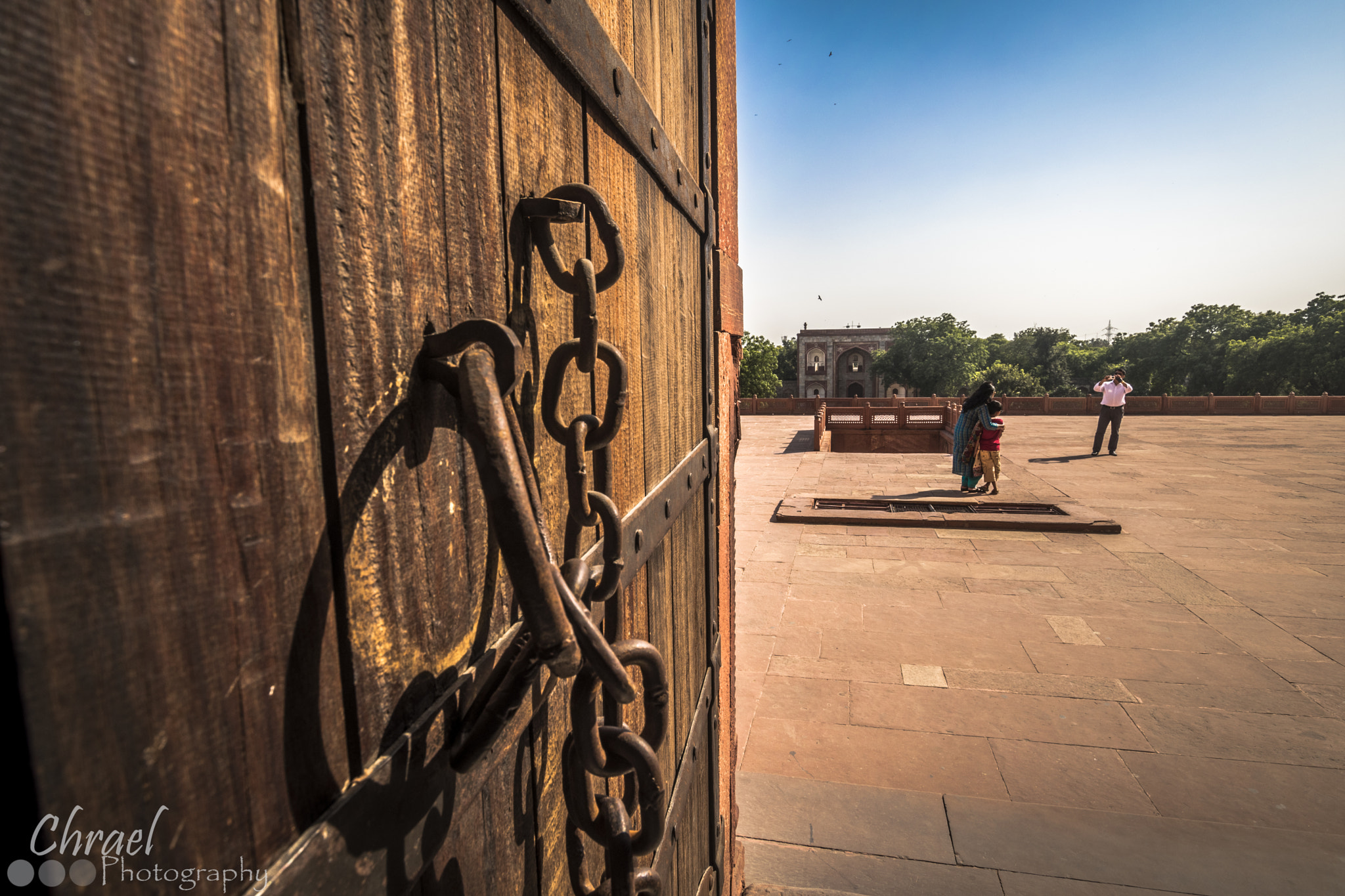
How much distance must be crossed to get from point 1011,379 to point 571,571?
55.1m

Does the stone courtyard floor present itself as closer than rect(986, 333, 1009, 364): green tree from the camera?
Yes

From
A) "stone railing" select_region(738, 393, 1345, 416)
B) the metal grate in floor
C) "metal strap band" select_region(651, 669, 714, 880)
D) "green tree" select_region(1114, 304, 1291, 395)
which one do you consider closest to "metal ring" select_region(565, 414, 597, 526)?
"metal strap band" select_region(651, 669, 714, 880)

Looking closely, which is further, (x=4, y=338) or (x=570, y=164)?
(x=570, y=164)

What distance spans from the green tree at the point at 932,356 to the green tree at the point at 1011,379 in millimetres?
1124

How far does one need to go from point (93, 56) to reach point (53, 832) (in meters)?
0.29

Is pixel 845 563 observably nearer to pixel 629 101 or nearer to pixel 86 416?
pixel 629 101

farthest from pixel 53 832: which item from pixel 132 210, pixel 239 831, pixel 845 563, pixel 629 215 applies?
pixel 845 563

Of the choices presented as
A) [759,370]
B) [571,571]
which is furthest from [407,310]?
[759,370]

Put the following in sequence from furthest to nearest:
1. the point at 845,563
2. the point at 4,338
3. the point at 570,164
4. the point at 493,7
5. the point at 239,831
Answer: the point at 845,563 → the point at 570,164 → the point at 493,7 → the point at 239,831 → the point at 4,338

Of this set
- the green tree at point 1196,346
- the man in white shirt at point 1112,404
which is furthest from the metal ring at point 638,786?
the green tree at point 1196,346

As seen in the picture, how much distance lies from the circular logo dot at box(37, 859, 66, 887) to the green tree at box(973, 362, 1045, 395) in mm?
53169

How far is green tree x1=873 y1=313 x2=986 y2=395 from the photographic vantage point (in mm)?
50500

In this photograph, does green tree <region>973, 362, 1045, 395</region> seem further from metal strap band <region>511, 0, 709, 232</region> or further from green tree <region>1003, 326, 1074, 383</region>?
metal strap band <region>511, 0, 709, 232</region>

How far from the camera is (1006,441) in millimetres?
15281
